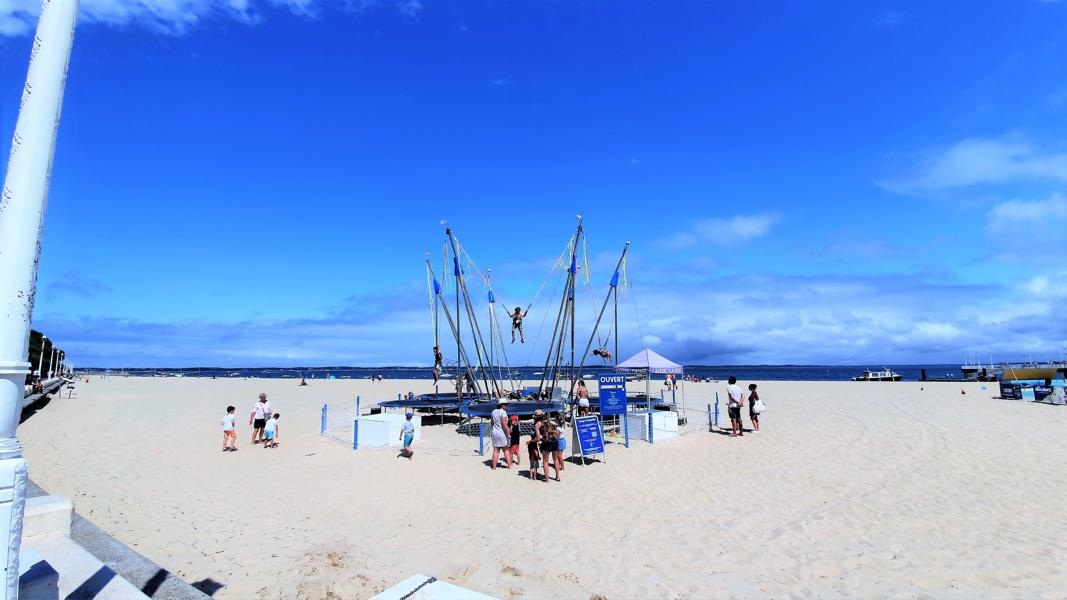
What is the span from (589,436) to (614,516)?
4.24 metres

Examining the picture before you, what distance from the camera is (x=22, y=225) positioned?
3098 millimetres

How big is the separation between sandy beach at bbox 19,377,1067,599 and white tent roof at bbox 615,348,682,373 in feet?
13.8

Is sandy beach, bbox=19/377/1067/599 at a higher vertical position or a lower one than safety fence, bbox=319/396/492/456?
lower

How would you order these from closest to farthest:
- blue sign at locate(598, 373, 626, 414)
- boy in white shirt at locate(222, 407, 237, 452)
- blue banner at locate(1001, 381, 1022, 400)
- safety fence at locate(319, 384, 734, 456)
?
boy in white shirt at locate(222, 407, 237, 452) < safety fence at locate(319, 384, 734, 456) < blue sign at locate(598, 373, 626, 414) < blue banner at locate(1001, 381, 1022, 400)

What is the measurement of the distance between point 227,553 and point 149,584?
296cm

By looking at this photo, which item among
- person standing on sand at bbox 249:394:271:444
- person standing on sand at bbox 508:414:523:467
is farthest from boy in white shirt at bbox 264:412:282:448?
person standing on sand at bbox 508:414:523:467

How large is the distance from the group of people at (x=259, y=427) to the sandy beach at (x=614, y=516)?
1.71 feet

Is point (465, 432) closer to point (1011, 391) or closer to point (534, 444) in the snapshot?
point (534, 444)

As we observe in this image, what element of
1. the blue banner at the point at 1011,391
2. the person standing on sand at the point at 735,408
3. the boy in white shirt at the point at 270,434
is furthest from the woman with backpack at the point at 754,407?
the blue banner at the point at 1011,391

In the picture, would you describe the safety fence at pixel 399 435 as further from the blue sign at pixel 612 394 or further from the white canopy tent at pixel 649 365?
the white canopy tent at pixel 649 365

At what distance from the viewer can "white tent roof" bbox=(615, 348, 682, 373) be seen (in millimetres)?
20156

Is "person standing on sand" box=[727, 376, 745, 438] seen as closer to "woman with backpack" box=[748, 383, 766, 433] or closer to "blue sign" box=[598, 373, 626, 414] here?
"woman with backpack" box=[748, 383, 766, 433]

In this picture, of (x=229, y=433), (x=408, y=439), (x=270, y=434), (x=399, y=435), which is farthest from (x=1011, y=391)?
(x=229, y=433)

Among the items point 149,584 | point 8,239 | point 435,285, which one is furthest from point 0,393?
point 435,285
